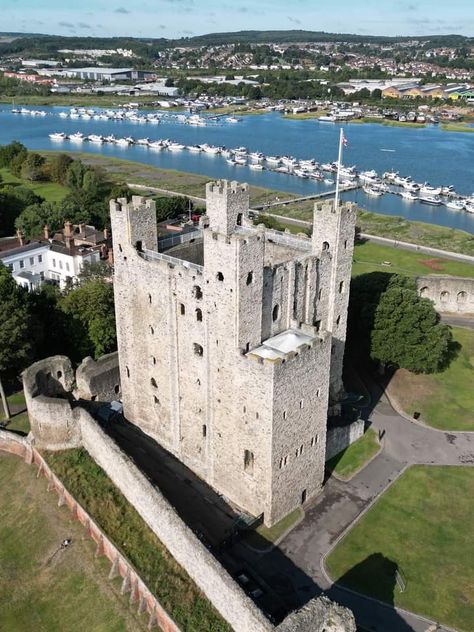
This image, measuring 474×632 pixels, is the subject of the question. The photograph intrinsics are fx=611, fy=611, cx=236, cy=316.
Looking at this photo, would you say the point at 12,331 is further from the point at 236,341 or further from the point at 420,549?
the point at 420,549

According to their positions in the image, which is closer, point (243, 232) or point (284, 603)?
point (284, 603)

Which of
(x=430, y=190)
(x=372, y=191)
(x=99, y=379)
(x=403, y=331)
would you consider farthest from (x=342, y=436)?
(x=372, y=191)

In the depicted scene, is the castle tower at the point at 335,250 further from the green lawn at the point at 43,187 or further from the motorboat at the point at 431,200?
the motorboat at the point at 431,200

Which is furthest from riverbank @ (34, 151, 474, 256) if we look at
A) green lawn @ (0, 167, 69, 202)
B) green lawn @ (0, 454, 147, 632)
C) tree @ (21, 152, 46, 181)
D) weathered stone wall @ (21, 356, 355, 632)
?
green lawn @ (0, 454, 147, 632)

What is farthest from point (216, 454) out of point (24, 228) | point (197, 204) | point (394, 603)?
point (197, 204)

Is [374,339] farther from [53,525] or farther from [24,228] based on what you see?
[24,228]

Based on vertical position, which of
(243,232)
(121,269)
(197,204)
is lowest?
(197,204)

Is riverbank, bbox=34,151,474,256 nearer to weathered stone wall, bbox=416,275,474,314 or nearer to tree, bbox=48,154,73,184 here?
tree, bbox=48,154,73,184
